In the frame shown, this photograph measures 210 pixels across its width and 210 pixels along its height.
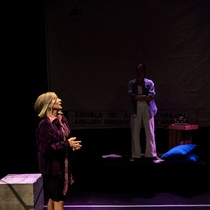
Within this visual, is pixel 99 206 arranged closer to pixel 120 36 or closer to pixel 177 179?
pixel 177 179

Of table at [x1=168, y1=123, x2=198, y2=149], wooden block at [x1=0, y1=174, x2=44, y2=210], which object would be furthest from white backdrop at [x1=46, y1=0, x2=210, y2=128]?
wooden block at [x1=0, y1=174, x2=44, y2=210]

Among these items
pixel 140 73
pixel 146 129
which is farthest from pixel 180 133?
pixel 140 73

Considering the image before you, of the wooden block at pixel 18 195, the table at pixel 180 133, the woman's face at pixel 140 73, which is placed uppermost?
the woman's face at pixel 140 73

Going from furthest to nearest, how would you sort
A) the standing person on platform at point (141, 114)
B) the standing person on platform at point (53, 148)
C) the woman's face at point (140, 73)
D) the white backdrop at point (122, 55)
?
the white backdrop at point (122, 55)
the standing person on platform at point (141, 114)
the woman's face at point (140, 73)
the standing person on platform at point (53, 148)

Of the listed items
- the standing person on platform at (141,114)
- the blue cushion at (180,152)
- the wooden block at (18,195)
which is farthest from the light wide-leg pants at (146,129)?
the wooden block at (18,195)

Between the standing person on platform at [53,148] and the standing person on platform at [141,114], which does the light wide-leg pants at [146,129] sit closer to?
the standing person on platform at [141,114]

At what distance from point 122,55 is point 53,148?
11.0ft

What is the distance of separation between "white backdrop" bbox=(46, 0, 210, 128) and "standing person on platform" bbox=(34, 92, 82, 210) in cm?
294

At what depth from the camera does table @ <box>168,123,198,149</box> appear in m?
5.69

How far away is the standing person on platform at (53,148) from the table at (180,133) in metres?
2.78

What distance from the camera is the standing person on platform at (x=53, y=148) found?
10.5ft

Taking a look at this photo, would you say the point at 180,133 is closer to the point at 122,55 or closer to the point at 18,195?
the point at 122,55

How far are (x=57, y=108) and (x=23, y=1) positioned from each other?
3198 millimetres

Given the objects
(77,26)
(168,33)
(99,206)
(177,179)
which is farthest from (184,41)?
(99,206)
